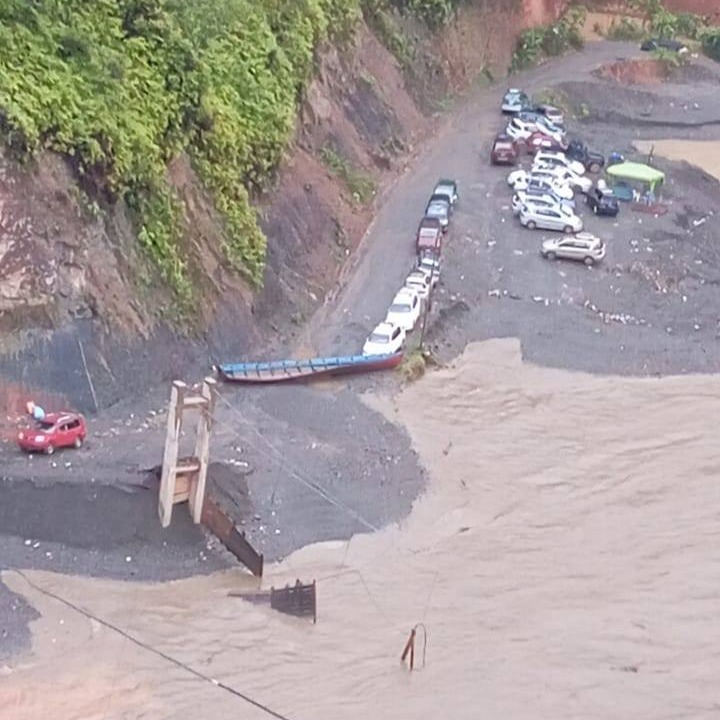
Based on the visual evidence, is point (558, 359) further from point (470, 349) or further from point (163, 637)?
point (163, 637)

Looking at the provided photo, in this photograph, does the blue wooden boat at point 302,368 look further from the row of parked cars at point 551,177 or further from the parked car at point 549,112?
the parked car at point 549,112

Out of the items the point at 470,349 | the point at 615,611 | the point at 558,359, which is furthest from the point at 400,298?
the point at 615,611

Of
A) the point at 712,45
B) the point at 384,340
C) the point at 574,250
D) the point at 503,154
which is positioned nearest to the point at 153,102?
the point at 384,340

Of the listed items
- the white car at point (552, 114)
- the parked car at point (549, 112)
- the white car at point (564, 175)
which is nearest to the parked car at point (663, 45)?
the white car at point (552, 114)

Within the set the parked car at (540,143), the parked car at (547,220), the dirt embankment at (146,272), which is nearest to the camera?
the dirt embankment at (146,272)

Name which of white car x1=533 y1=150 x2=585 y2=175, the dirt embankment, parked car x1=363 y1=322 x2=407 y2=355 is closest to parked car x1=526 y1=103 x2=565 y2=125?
white car x1=533 y1=150 x2=585 y2=175

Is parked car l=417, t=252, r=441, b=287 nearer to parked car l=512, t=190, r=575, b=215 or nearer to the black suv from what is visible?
parked car l=512, t=190, r=575, b=215

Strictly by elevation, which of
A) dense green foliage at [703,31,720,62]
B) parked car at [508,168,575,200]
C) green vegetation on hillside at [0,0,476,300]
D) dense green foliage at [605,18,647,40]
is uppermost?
green vegetation on hillside at [0,0,476,300]
